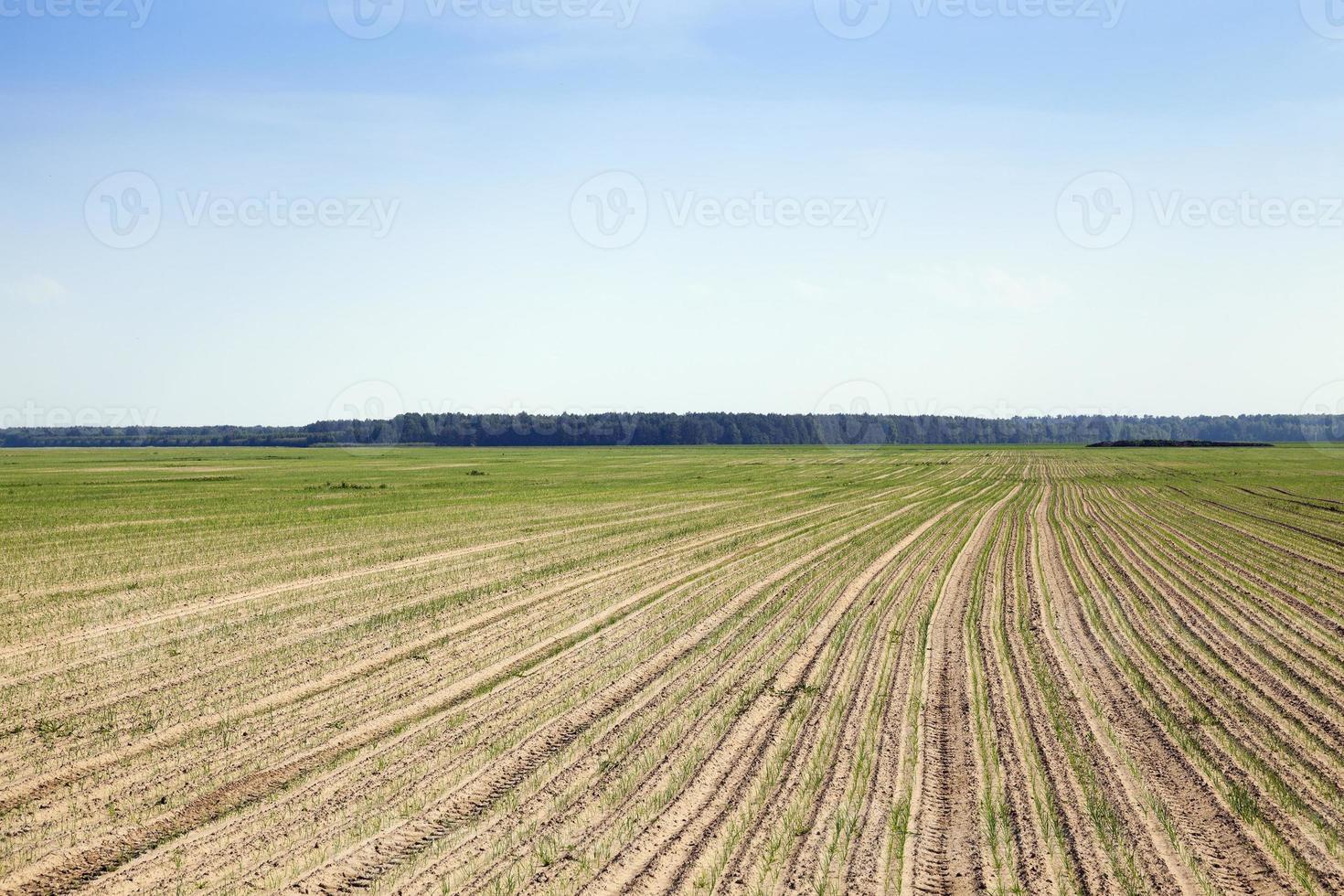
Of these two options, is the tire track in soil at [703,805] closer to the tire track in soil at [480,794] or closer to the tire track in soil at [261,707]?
the tire track in soil at [480,794]

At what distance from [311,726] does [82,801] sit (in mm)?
2224

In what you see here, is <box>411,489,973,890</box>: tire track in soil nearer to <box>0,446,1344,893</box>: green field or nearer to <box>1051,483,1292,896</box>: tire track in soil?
<box>0,446,1344,893</box>: green field

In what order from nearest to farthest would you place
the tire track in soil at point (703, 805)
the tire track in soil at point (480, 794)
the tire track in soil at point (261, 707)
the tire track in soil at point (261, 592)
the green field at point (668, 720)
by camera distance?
the tire track in soil at point (703, 805) → the tire track in soil at point (480, 794) → the green field at point (668, 720) → the tire track in soil at point (261, 707) → the tire track in soil at point (261, 592)

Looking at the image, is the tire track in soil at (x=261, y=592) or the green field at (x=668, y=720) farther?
the tire track in soil at (x=261, y=592)

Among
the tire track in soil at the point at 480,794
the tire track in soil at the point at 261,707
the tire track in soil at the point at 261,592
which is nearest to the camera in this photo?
the tire track in soil at the point at 480,794

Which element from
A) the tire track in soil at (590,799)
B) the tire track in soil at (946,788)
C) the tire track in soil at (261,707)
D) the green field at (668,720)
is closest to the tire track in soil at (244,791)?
the green field at (668,720)

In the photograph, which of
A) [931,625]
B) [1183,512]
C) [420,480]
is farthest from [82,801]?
[420,480]

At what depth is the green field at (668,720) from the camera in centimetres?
657

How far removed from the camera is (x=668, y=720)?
9625 millimetres

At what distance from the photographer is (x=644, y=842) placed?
22.2 feet

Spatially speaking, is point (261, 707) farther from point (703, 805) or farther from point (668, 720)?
point (703, 805)

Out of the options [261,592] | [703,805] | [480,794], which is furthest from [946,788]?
[261,592]

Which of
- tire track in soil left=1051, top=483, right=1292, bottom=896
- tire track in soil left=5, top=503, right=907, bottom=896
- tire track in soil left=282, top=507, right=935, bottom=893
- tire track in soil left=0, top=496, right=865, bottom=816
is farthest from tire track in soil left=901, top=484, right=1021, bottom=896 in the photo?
tire track in soil left=0, top=496, right=865, bottom=816

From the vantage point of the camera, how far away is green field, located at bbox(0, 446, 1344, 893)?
6.57 metres
